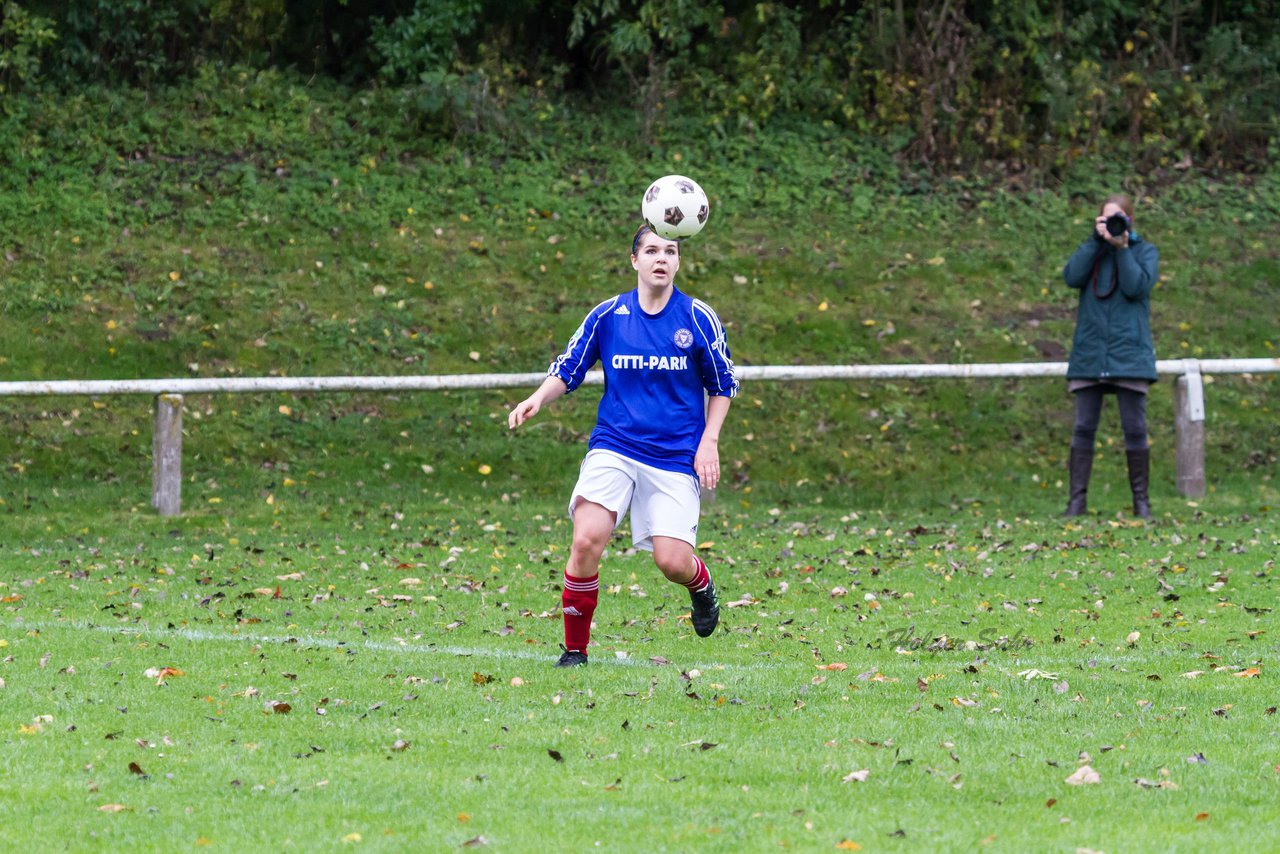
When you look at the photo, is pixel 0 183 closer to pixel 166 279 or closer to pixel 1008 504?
pixel 166 279

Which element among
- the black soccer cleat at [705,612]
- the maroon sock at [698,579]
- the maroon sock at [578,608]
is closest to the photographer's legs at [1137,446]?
the black soccer cleat at [705,612]

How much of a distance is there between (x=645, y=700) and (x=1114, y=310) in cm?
736

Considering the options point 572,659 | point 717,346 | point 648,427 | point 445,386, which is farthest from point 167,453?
point 717,346

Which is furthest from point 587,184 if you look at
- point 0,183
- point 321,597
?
point 321,597

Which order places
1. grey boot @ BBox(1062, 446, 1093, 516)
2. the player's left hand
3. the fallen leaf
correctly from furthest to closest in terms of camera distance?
1. grey boot @ BBox(1062, 446, 1093, 516)
2. the player's left hand
3. the fallen leaf

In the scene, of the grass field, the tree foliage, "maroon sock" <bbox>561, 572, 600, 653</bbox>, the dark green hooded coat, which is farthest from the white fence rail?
the tree foliage

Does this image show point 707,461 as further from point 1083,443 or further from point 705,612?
point 1083,443

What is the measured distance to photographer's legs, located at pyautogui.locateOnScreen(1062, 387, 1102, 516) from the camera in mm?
12633

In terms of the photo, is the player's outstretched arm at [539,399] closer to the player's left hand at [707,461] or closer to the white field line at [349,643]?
the player's left hand at [707,461]

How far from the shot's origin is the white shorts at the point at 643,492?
23.1 feet

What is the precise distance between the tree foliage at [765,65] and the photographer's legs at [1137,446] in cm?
844

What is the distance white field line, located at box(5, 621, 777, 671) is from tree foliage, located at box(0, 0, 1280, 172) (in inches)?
494

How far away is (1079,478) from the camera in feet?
41.4

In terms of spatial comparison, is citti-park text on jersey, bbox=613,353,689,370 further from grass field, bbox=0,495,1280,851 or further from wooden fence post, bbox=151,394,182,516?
wooden fence post, bbox=151,394,182,516
